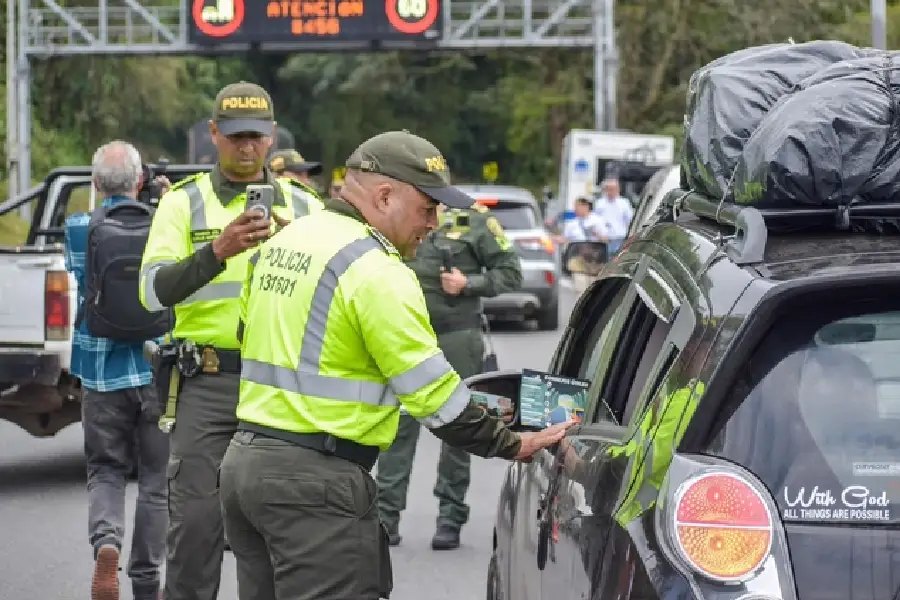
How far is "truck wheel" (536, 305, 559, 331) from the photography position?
23.2 metres

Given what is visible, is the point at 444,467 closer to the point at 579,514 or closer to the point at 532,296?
the point at 579,514

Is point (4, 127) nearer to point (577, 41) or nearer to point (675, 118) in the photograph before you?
point (577, 41)

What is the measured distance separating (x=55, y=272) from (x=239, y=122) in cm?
479

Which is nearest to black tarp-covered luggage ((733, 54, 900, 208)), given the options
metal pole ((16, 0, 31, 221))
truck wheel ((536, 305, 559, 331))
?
truck wheel ((536, 305, 559, 331))

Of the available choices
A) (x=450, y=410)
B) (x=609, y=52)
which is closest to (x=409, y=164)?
(x=450, y=410)

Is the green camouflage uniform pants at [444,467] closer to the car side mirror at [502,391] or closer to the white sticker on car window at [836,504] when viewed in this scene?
the car side mirror at [502,391]

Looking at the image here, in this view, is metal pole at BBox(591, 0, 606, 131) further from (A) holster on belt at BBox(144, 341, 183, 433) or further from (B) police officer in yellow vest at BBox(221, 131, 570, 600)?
(B) police officer in yellow vest at BBox(221, 131, 570, 600)

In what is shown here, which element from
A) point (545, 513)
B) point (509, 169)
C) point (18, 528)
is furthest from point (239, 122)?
point (509, 169)

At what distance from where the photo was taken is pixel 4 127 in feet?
149

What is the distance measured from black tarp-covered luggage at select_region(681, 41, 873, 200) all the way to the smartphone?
1.56 metres

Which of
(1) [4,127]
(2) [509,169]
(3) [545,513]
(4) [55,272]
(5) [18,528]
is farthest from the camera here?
(2) [509,169]

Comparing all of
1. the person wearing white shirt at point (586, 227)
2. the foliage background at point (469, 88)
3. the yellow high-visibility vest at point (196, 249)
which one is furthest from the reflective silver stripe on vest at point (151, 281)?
the foliage background at point (469, 88)

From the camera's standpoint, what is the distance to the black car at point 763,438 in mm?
3277

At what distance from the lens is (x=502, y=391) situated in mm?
5020
